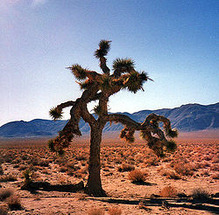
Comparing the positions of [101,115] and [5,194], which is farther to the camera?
[101,115]

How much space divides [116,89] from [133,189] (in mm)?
6124

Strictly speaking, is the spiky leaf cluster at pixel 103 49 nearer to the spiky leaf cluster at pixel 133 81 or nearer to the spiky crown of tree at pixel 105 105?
the spiky crown of tree at pixel 105 105

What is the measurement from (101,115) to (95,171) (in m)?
2.98

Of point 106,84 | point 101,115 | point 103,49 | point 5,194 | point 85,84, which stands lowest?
point 5,194

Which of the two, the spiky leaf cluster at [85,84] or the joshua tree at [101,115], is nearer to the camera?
the joshua tree at [101,115]

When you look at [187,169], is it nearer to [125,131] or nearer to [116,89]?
[125,131]

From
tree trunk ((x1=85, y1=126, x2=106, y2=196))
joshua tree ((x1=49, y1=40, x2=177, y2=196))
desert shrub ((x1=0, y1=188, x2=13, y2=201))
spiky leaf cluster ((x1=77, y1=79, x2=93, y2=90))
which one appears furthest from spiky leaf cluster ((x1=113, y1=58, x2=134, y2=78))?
desert shrub ((x1=0, y1=188, x2=13, y2=201))

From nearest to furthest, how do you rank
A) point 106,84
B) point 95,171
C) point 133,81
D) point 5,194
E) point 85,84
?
point 5,194
point 133,81
point 106,84
point 95,171
point 85,84

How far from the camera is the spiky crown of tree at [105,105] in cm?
832

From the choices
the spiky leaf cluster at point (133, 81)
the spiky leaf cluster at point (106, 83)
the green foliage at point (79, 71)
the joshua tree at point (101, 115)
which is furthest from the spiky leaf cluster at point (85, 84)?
the spiky leaf cluster at point (133, 81)

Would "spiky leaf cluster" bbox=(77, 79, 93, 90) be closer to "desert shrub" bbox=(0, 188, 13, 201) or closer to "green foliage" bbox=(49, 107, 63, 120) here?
"green foliage" bbox=(49, 107, 63, 120)

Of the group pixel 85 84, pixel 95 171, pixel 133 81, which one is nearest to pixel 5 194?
pixel 95 171

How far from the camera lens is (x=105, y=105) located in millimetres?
9797

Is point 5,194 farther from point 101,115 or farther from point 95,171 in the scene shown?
point 101,115
